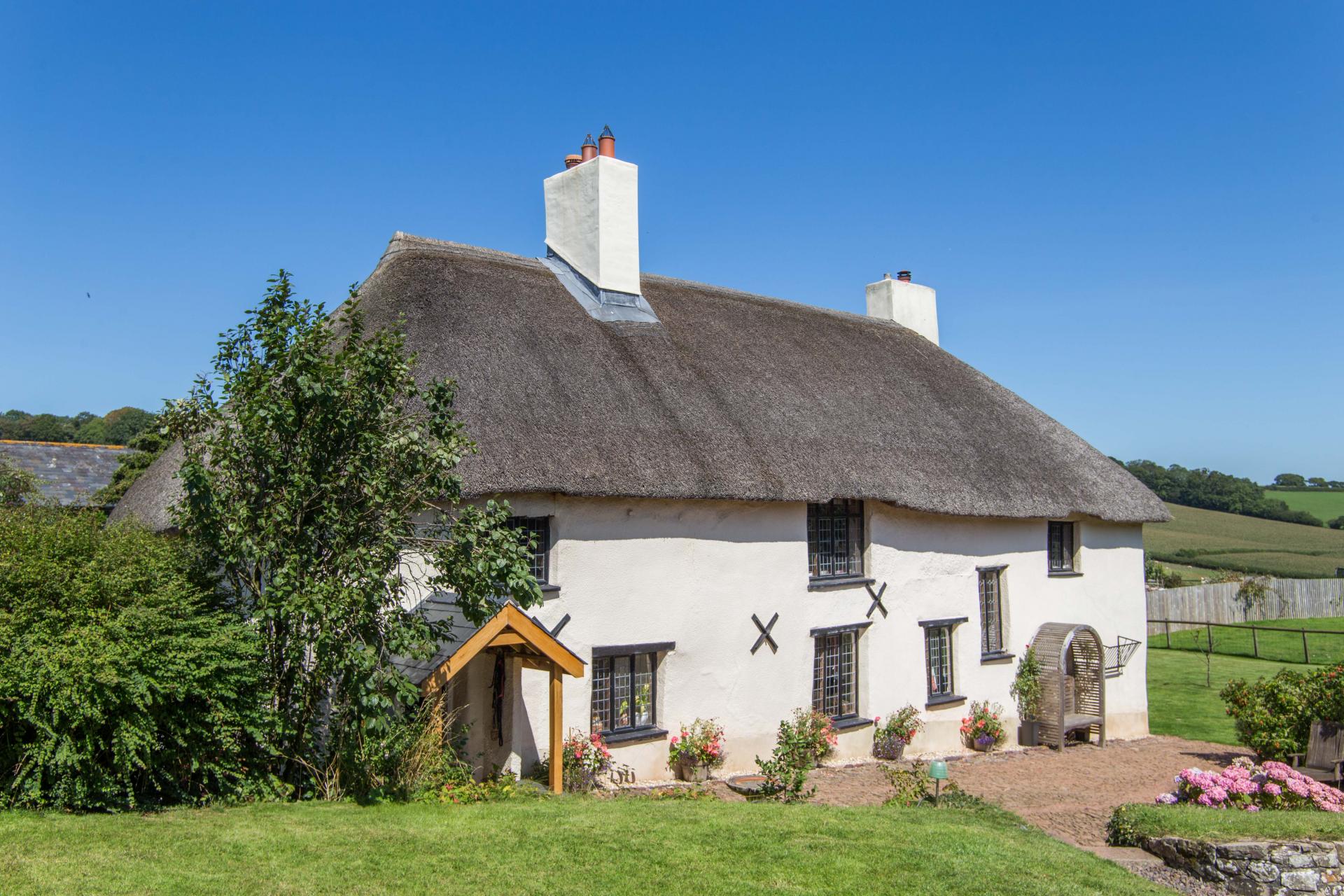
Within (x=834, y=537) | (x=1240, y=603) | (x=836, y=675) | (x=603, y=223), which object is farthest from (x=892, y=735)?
(x=1240, y=603)

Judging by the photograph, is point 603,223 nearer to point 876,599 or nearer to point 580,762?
point 876,599

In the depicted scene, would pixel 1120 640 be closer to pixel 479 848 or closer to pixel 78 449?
pixel 479 848

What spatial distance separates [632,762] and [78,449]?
54.6 feet

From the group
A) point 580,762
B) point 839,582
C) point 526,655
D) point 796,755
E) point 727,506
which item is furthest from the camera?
point 839,582

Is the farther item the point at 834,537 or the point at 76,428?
the point at 76,428

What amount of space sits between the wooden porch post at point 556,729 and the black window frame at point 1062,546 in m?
10.6

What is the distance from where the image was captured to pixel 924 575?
616 inches

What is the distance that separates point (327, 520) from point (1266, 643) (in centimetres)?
3030

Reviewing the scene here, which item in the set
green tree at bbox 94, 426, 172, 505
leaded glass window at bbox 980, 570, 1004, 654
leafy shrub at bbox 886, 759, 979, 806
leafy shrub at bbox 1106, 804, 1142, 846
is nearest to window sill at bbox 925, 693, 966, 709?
leaded glass window at bbox 980, 570, 1004, 654

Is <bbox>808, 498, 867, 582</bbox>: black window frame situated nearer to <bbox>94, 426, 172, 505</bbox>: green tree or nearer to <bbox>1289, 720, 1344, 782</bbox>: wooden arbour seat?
<bbox>1289, 720, 1344, 782</bbox>: wooden arbour seat

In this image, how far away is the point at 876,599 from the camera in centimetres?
1488

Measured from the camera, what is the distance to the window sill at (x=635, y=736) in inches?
477

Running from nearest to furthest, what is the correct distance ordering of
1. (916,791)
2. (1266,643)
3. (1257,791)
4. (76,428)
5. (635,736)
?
(1257,791)
(916,791)
(635,736)
(1266,643)
(76,428)

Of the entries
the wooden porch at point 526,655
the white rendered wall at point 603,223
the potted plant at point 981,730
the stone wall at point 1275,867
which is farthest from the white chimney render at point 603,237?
the stone wall at point 1275,867
